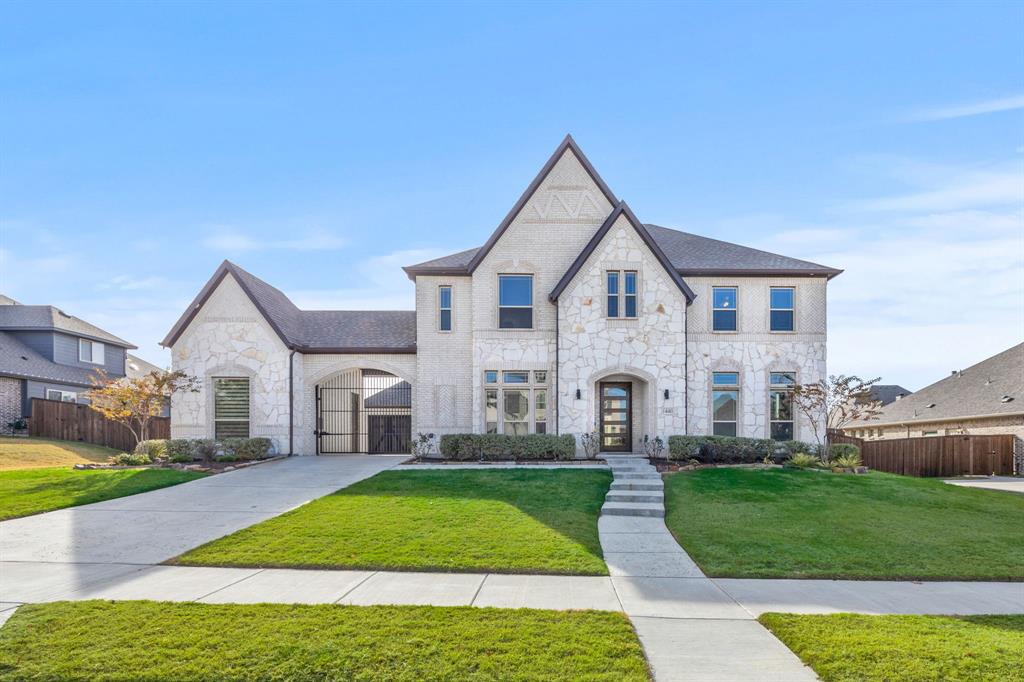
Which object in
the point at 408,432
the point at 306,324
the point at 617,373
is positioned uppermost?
the point at 306,324

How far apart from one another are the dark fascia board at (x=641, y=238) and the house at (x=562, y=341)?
38 millimetres

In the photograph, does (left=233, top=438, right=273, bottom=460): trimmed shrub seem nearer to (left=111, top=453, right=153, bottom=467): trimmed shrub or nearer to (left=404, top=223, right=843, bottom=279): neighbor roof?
(left=111, top=453, right=153, bottom=467): trimmed shrub

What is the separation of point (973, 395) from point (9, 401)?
42518 millimetres

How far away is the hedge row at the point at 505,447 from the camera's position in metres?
17.7

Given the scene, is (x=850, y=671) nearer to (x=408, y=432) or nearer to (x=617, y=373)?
(x=617, y=373)

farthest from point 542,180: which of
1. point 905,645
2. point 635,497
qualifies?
point 905,645

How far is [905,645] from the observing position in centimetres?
519

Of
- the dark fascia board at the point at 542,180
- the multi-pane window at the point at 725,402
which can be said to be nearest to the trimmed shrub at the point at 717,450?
the multi-pane window at the point at 725,402

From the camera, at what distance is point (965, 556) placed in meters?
8.65

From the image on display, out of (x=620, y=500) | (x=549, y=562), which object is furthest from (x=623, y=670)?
(x=620, y=500)

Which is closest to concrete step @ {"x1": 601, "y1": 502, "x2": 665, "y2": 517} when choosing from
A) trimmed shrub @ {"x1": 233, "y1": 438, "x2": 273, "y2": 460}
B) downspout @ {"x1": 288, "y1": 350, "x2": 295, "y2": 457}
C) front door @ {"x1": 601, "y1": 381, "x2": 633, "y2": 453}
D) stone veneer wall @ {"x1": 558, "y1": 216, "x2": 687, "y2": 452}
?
stone veneer wall @ {"x1": 558, "y1": 216, "x2": 687, "y2": 452}

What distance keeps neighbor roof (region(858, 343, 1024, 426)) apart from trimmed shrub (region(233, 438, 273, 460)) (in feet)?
90.6

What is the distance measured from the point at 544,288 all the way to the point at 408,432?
35.0 ft

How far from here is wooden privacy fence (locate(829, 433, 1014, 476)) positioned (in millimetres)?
21688
